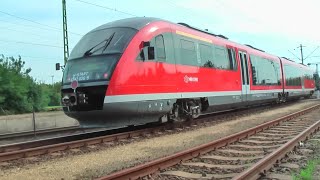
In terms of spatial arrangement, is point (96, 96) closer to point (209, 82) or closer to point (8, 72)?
point (209, 82)

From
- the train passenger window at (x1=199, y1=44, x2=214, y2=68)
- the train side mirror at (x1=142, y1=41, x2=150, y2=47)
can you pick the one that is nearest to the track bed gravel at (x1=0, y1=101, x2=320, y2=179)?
the train side mirror at (x1=142, y1=41, x2=150, y2=47)

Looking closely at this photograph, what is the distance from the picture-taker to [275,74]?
28.5 metres

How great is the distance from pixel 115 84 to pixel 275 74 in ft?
62.2

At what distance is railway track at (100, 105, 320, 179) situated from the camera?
7.15 meters

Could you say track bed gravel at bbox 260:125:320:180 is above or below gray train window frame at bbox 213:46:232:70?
below

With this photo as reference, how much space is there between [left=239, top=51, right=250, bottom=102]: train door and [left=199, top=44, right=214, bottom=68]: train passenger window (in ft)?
13.7

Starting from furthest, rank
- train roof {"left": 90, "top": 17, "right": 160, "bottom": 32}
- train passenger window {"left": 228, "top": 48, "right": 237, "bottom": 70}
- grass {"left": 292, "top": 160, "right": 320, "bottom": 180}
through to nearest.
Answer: train passenger window {"left": 228, "top": 48, "right": 237, "bottom": 70}, train roof {"left": 90, "top": 17, "right": 160, "bottom": 32}, grass {"left": 292, "top": 160, "right": 320, "bottom": 180}

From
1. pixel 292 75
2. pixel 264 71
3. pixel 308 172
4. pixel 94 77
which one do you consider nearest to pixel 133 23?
pixel 94 77

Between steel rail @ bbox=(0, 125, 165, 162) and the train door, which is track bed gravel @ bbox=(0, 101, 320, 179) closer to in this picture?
steel rail @ bbox=(0, 125, 165, 162)

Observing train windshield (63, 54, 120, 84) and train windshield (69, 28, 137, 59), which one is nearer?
train windshield (63, 54, 120, 84)

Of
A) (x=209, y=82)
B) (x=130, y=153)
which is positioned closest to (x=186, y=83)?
(x=209, y=82)

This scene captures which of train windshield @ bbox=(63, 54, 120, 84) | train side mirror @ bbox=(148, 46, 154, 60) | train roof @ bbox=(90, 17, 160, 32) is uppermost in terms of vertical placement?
train roof @ bbox=(90, 17, 160, 32)

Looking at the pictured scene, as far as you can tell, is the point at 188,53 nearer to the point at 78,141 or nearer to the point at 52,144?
the point at 78,141

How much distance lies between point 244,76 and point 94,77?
427 inches
